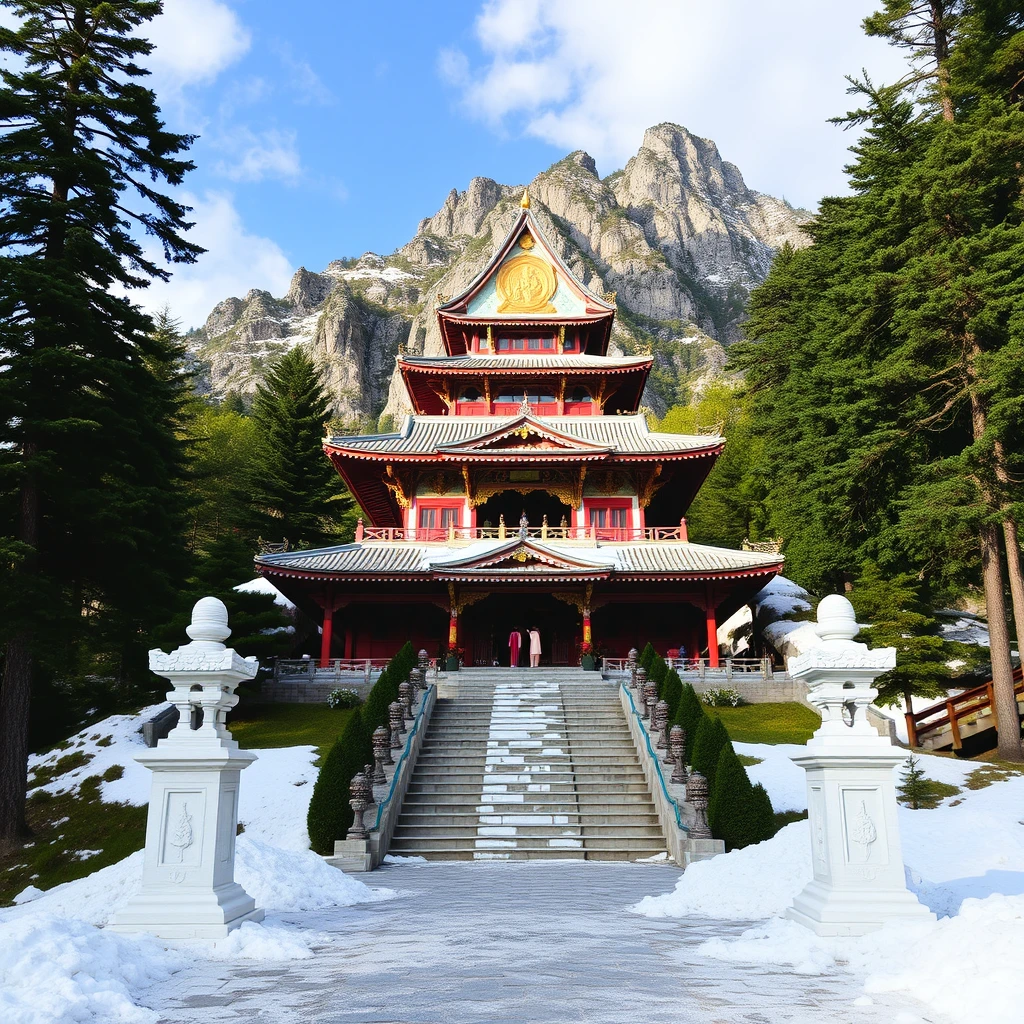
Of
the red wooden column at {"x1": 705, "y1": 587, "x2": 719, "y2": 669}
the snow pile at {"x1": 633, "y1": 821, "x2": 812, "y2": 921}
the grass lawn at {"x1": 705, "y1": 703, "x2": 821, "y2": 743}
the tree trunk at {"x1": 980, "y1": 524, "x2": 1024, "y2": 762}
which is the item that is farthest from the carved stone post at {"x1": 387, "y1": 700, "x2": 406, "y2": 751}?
the tree trunk at {"x1": 980, "y1": 524, "x2": 1024, "y2": 762}

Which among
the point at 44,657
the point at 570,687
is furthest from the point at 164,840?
the point at 570,687

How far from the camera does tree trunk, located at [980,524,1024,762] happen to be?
18378 mm

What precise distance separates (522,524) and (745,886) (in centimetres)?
1837

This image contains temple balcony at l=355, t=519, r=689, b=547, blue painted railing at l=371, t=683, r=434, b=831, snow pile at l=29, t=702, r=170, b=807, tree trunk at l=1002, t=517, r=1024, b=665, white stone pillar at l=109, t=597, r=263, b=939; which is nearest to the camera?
white stone pillar at l=109, t=597, r=263, b=939

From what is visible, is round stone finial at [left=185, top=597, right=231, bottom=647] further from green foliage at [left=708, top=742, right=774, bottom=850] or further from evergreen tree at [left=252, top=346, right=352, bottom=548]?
evergreen tree at [left=252, top=346, right=352, bottom=548]

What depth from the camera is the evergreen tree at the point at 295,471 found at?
43188 millimetres

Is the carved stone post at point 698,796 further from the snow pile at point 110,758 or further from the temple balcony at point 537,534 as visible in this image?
the temple balcony at point 537,534

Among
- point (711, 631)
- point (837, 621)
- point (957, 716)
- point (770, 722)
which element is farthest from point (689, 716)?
point (711, 631)

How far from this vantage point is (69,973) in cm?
460

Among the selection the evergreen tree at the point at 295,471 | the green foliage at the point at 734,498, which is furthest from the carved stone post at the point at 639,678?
the evergreen tree at the point at 295,471

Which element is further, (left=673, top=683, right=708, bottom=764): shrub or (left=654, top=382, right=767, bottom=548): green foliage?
(left=654, top=382, right=767, bottom=548): green foliage

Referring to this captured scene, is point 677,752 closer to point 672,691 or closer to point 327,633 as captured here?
point 672,691

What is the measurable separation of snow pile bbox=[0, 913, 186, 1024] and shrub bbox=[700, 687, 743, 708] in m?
21.1

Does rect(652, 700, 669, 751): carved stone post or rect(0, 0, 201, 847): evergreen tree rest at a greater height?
rect(0, 0, 201, 847): evergreen tree
